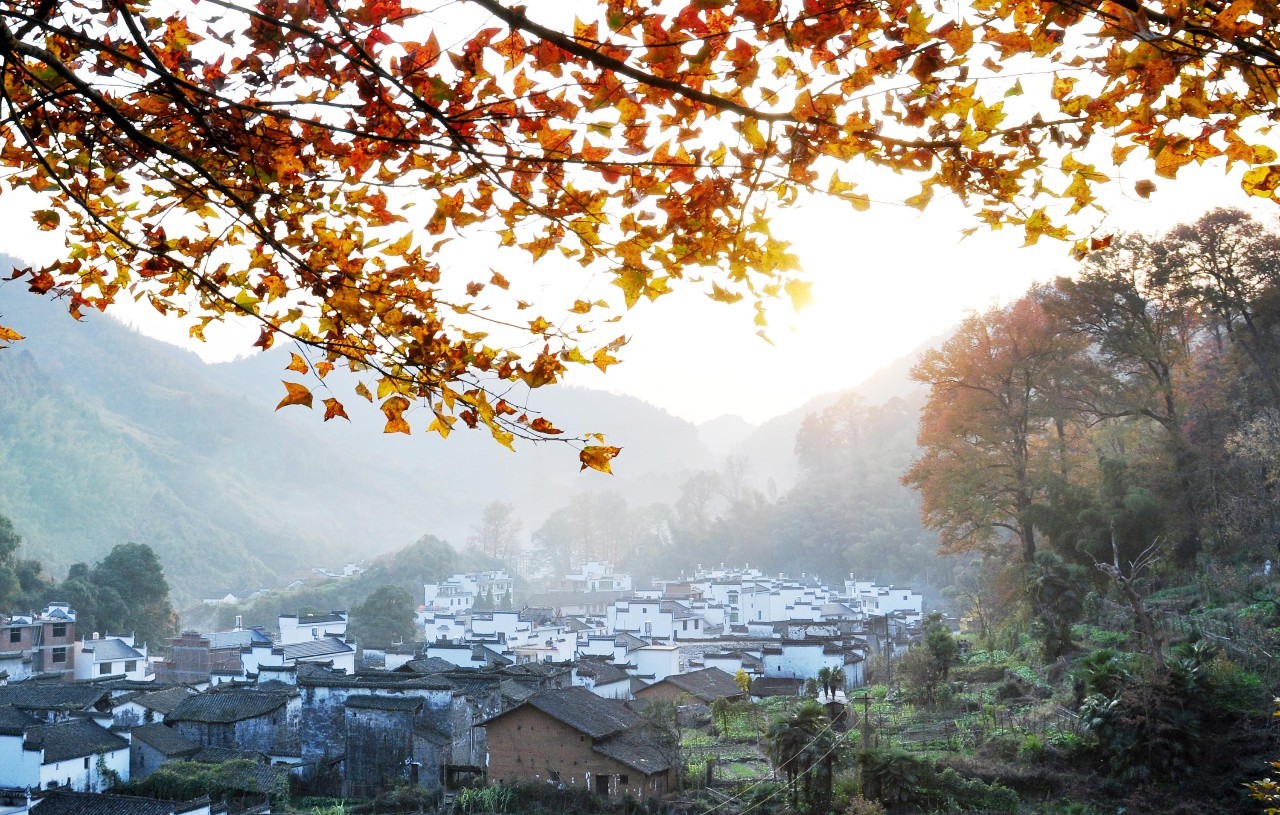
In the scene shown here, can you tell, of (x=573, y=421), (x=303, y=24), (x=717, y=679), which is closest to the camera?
(x=303, y=24)

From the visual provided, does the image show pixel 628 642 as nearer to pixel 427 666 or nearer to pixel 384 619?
pixel 427 666

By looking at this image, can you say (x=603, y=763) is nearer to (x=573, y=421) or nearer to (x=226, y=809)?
(x=226, y=809)

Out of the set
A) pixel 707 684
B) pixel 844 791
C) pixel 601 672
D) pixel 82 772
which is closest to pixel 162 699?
pixel 82 772

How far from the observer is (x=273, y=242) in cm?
270

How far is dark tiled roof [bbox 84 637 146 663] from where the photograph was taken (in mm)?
34812

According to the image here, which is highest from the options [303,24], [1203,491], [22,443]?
[22,443]

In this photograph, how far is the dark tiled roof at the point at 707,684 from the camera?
2845 centimetres

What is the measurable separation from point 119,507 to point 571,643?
63.5 metres

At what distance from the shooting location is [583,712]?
19.9 metres

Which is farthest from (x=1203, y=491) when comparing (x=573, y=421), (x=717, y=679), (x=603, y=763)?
(x=573, y=421)

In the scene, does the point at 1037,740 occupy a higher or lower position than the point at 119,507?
lower

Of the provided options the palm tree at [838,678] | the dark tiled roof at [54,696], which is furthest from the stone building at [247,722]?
the palm tree at [838,678]

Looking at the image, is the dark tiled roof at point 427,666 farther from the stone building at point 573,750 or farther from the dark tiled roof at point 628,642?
the dark tiled roof at point 628,642

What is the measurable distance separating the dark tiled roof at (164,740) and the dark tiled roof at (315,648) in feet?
32.3
